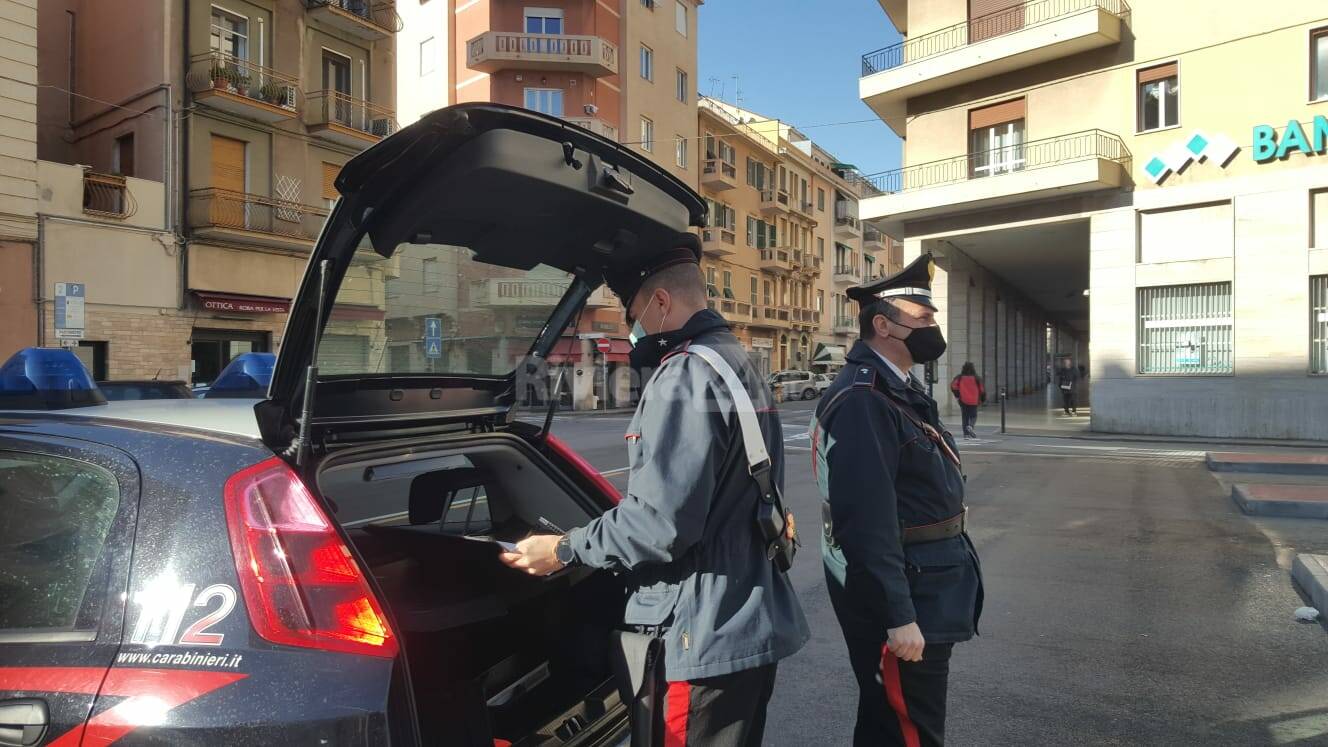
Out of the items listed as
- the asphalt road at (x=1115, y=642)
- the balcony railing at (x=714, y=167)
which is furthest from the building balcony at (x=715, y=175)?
the asphalt road at (x=1115, y=642)

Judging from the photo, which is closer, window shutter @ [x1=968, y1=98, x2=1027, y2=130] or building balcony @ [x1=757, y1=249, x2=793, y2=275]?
window shutter @ [x1=968, y1=98, x2=1027, y2=130]

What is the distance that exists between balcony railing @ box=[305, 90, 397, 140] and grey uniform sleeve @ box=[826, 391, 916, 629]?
22805 mm

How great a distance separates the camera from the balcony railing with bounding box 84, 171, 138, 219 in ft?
60.6

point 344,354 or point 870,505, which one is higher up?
point 344,354

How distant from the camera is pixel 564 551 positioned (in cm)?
200

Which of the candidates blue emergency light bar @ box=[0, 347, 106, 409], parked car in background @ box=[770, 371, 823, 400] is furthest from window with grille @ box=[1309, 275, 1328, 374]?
parked car in background @ box=[770, 371, 823, 400]

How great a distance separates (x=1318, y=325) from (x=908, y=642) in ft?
64.5

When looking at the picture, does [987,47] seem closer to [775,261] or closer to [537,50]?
[537,50]

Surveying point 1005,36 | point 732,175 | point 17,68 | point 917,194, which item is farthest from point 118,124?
point 732,175

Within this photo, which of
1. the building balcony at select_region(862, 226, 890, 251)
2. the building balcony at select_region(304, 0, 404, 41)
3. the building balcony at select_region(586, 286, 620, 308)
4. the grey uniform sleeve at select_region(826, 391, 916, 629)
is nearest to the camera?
the grey uniform sleeve at select_region(826, 391, 916, 629)

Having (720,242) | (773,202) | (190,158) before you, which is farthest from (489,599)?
(773,202)

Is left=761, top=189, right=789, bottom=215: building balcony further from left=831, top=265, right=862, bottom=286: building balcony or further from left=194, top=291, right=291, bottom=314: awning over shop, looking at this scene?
left=194, top=291, right=291, bottom=314: awning over shop

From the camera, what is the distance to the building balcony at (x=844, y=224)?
60466 mm

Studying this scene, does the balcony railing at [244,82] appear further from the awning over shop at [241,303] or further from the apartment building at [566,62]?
the apartment building at [566,62]
